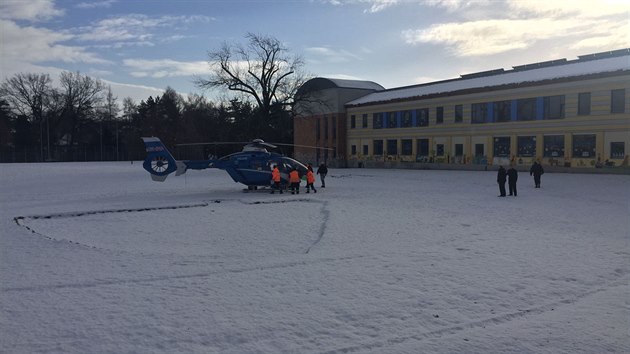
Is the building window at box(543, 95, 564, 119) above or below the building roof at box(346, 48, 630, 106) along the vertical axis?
below

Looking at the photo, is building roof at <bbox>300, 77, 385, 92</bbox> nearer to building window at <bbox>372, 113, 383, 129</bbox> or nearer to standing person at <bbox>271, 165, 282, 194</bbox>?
building window at <bbox>372, 113, 383, 129</bbox>

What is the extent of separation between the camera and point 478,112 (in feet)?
153

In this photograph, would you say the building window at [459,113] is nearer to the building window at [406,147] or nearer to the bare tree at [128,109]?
the building window at [406,147]

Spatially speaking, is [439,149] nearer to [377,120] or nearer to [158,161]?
[377,120]

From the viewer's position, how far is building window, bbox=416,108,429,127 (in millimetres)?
52184

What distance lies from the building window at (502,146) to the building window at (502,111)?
1819 millimetres

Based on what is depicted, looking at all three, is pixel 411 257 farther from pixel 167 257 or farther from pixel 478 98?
pixel 478 98

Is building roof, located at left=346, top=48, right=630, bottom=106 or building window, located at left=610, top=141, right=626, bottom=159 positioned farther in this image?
building roof, located at left=346, top=48, right=630, bottom=106

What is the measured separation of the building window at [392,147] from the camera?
5592 cm

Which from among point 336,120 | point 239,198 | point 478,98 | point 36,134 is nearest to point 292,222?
point 239,198

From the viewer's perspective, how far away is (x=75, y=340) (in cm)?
558

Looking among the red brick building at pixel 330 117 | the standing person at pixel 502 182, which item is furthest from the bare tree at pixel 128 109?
the standing person at pixel 502 182

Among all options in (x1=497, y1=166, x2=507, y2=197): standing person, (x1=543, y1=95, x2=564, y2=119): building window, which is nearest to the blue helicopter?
(x1=497, y1=166, x2=507, y2=197): standing person

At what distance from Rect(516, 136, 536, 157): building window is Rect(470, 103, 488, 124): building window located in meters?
4.59
